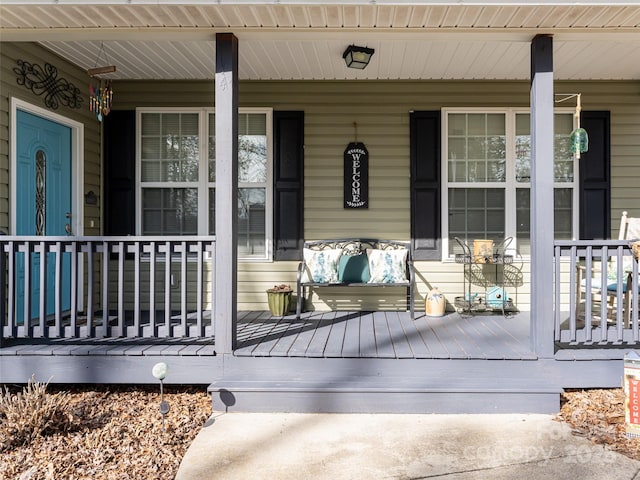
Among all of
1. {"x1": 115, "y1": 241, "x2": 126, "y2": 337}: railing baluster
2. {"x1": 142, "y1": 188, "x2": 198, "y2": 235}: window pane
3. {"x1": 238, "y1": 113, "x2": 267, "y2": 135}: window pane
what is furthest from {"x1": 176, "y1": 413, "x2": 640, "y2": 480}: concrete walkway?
{"x1": 238, "y1": 113, "x2": 267, "y2": 135}: window pane

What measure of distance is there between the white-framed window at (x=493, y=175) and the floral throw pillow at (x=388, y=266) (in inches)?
26.1

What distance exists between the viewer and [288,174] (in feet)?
16.5

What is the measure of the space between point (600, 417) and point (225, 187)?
9.55ft

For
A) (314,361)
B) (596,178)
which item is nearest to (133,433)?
(314,361)

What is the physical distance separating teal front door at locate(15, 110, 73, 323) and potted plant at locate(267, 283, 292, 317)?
201 centimetres

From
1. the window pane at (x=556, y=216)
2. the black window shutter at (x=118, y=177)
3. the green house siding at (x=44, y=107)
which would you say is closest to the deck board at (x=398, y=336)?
the window pane at (x=556, y=216)

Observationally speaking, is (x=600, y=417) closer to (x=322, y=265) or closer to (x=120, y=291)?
(x=322, y=265)

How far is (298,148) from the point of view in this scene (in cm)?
Result: 504

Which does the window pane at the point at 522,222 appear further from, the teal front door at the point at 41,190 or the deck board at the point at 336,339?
the teal front door at the point at 41,190

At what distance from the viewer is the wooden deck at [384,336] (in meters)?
3.36

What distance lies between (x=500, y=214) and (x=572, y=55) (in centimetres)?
163

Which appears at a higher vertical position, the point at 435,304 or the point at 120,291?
the point at 120,291

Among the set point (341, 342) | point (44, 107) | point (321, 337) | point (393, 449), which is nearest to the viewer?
point (393, 449)

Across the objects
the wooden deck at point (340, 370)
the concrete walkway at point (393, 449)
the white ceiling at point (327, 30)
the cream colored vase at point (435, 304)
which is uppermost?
the white ceiling at point (327, 30)
